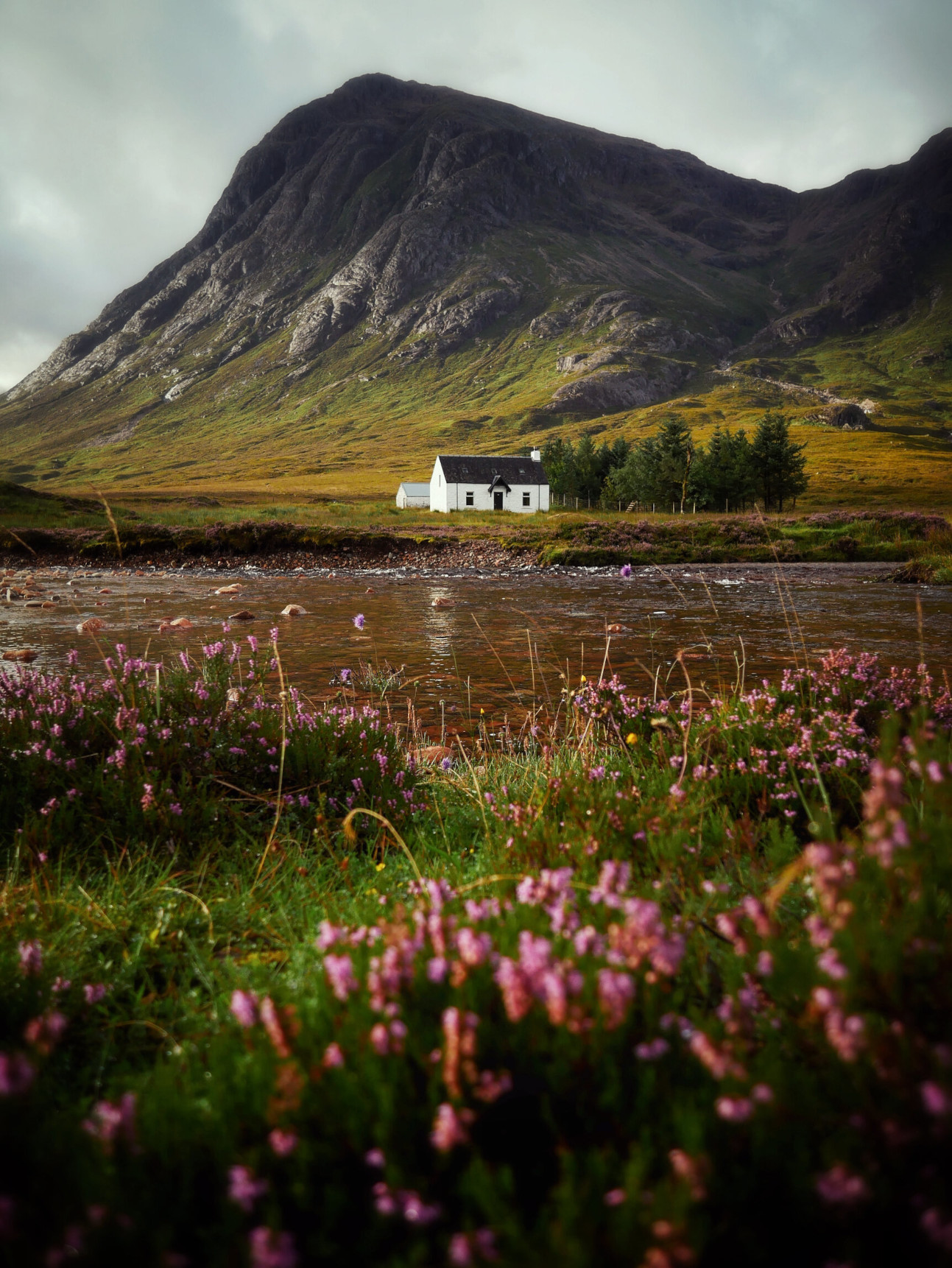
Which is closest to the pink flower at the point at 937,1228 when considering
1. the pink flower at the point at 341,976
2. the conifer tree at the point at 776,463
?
the pink flower at the point at 341,976

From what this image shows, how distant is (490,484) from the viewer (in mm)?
100188

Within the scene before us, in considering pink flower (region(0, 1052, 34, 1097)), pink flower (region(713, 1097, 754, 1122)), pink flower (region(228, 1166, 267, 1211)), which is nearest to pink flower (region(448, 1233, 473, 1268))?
pink flower (region(228, 1166, 267, 1211))

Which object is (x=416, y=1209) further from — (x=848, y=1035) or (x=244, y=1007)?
(x=848, y=1035)

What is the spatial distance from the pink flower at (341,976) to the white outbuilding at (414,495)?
106327 mm

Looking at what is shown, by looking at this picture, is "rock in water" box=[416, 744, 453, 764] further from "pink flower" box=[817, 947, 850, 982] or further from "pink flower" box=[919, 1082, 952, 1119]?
"pink flower" box=[919, 1082, 952, 1119]

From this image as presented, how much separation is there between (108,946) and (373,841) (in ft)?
4.65

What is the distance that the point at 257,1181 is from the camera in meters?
1.26

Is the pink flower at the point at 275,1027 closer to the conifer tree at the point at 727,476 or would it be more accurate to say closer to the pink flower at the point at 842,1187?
the pink flower at the point at 842,1187

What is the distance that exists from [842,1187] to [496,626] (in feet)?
54.3

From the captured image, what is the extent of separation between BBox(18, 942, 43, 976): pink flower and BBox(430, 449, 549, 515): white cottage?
97.2 meters

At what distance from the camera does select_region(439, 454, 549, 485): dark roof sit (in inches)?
Answer: 3930

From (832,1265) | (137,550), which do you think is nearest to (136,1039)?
(832,1265)

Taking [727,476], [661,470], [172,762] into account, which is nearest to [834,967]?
[172,762]

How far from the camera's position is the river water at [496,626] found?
11008 mm
